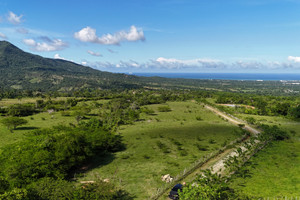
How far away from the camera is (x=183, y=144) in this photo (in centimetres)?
6081

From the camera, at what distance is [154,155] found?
50.8 m

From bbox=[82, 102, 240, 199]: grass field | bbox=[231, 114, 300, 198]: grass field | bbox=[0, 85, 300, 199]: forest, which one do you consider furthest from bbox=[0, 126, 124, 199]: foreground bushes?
bbox=[231, 114, 300, 198]: grass field

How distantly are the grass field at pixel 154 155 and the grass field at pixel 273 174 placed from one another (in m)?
12.7

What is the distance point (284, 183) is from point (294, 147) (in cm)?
3052

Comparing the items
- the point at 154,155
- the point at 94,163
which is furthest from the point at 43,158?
the point at 154,155

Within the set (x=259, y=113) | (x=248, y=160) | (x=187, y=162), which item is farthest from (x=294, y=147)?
(x=259, y=113)

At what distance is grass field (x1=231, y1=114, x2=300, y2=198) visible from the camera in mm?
32531

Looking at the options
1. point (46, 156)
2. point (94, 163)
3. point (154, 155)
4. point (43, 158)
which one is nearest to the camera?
point (43, 158)

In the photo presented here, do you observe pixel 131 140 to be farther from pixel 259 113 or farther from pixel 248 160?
pixel 259 113

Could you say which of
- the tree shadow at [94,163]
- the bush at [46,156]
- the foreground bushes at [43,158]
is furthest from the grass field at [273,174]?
the bush at [46,156]

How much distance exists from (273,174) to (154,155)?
2836 cm

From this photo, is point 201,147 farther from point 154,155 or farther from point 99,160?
point 99,160

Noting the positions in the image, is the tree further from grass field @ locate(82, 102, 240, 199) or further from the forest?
grass field @ locate(82, 102, 240, 199)

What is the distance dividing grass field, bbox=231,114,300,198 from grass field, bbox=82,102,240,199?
1268cm
